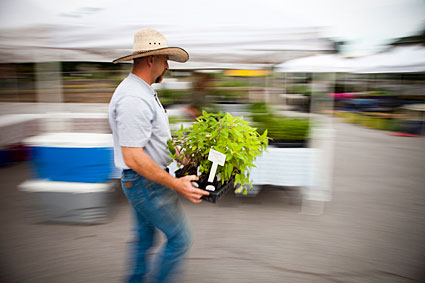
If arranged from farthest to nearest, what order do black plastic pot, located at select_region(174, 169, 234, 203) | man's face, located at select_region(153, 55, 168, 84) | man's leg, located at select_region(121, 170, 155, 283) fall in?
man's leg, located at select_region(121, 170, 155, 283)
man's face, located at select_region(153, 55, 168, 84)
black plastic pot, located at select_region(174, 169, 234, 203)

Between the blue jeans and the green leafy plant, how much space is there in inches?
8.1

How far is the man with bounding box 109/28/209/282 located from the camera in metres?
1.35

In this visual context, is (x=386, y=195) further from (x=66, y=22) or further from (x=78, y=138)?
(x=66, y=22)

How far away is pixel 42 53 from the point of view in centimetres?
288

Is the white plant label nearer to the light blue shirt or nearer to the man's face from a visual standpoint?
the light blue shirt

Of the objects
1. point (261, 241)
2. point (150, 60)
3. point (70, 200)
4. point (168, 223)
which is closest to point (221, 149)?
point (168, 223)

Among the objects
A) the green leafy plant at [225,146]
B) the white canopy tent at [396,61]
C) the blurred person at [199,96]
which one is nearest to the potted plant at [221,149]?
the green leafy plant at [225,146]

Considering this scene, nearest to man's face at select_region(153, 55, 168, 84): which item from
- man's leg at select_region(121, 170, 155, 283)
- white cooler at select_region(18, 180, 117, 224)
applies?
man's leg at select_region(121, 170, 155, 283)

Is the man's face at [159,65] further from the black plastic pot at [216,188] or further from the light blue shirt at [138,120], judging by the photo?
the black plastic pot at [216,188]


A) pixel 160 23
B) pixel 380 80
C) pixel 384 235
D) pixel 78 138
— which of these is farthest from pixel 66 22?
pixel 380 80

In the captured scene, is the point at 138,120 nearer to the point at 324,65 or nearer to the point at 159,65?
the point at 159,65

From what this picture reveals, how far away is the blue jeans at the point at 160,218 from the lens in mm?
1504

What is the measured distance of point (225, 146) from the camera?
1491 millimetres

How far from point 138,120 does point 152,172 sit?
0.80ft
